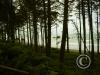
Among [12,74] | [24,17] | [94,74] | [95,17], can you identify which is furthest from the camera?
[95,17]

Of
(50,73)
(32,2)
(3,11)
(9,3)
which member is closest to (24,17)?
(32,2)

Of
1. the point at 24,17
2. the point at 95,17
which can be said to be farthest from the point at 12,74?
the point at 95,17

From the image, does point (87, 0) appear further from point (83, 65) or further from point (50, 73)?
point (50, 73)

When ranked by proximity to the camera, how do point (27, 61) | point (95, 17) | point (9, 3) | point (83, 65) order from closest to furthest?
point (27, 61) → point (9, 3) → point (83, 65) → point (95, 17)

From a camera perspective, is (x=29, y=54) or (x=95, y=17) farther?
(x=95, y=17)

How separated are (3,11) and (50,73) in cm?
867

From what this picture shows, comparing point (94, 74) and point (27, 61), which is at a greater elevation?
point (27, 61)

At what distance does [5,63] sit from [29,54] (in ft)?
3.54

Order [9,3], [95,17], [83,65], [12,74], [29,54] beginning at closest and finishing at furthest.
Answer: [12,74] → [29,54] → [9,3] → [83,65] → [95,17]

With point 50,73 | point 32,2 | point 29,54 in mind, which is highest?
point 32,2

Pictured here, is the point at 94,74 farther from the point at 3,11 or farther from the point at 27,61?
the point at 3,11

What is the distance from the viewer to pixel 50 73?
20.3 ft

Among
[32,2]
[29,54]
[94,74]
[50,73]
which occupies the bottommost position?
[94,74]

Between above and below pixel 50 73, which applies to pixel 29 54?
above
